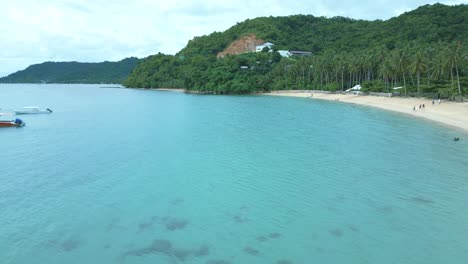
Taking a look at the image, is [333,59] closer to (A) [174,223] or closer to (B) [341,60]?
(B) [341,60]

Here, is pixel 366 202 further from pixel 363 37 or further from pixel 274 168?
pixel 363 37

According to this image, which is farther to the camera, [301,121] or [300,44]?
[300,44]

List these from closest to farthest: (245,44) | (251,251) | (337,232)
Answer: (251,251)
(337,232)
(245,44)

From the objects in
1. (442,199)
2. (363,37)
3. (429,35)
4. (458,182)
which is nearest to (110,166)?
(442,199)

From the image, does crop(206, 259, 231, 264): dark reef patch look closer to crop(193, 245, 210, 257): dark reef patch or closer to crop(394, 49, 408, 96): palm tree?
crop(193, 245, 210, 257): dark reef patch

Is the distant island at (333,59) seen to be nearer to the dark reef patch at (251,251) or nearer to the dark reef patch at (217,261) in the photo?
the dark reef patch at (251,251)

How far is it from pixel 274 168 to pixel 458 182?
1138 cm

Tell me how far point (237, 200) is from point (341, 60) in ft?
276

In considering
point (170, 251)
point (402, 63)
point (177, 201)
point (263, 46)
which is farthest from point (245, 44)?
point (170, 251)

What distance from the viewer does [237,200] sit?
18.8 m

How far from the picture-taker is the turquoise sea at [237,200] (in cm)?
1348

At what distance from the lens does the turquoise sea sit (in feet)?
44.2

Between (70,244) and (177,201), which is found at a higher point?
(177,201)

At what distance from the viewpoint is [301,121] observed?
4991 centimetres
